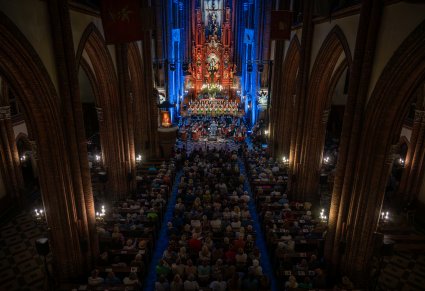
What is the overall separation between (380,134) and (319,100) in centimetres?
604

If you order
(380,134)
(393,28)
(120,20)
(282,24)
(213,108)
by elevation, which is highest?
(282,24)

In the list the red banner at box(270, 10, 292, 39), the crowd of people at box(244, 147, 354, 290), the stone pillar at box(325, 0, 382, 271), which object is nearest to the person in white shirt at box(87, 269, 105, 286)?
the crowd of people at box(244, 147, 354, 290)

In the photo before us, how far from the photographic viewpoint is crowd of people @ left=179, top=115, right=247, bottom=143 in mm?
26812

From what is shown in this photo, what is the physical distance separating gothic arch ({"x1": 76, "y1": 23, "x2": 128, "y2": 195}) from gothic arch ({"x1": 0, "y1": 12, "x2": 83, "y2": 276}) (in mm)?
4836

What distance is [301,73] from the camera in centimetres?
1470

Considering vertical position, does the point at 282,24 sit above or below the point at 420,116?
above

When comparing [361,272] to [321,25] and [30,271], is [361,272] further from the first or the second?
[30,271]

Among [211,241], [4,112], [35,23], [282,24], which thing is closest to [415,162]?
[282,24]

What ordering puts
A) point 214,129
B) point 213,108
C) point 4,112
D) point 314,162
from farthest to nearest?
point 213,108, point 214,129, point 314,162, point 4,112

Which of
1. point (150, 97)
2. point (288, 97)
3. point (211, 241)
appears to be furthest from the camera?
point (150, 97)

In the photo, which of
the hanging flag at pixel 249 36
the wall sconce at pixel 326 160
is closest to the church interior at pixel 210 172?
the wall sconce at pixel 326 160

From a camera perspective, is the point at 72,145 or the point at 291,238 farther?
the point at 291,238

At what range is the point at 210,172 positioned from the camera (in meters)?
17.6

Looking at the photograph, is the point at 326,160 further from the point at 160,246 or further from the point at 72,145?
the point at 72,145
